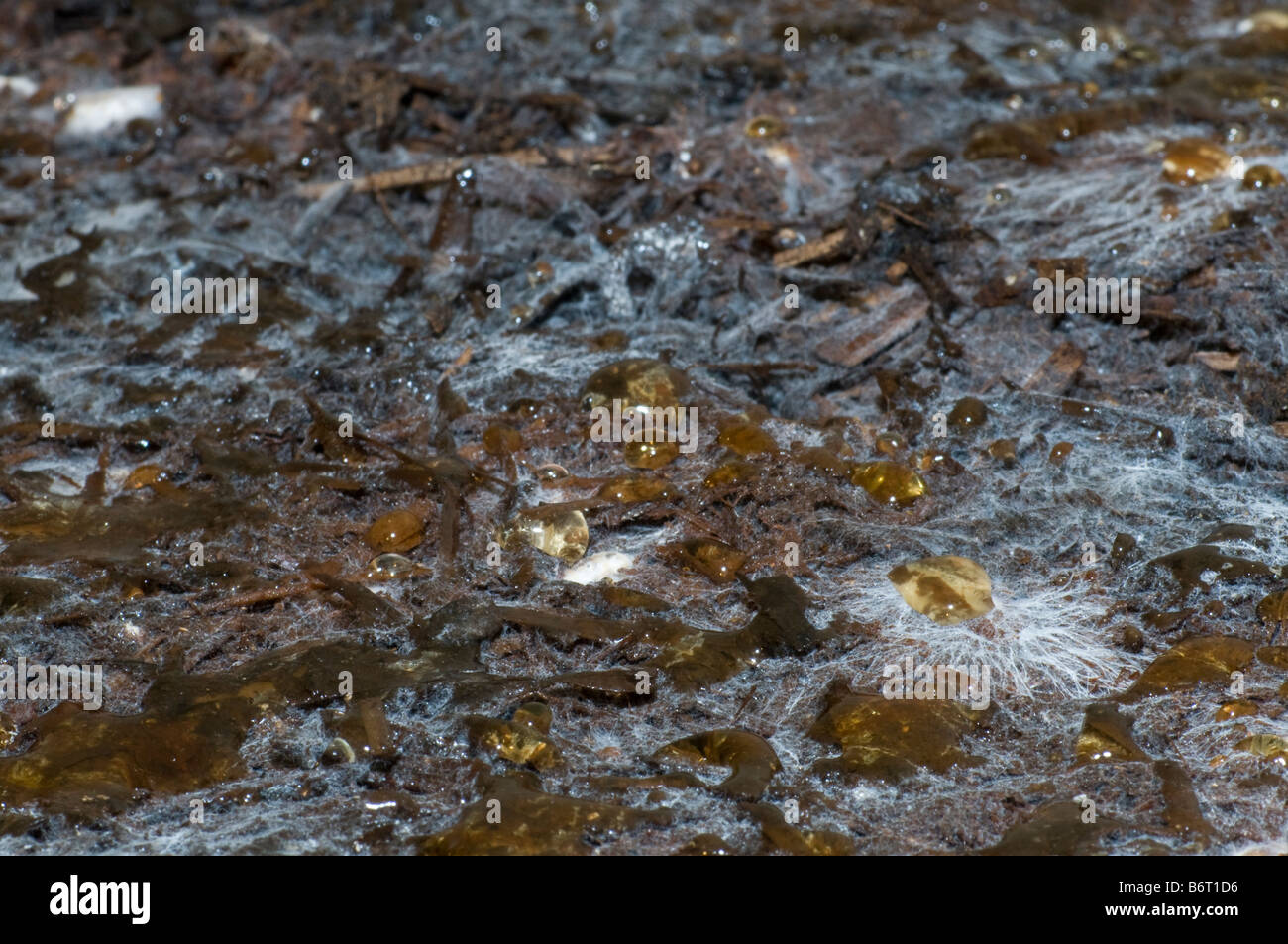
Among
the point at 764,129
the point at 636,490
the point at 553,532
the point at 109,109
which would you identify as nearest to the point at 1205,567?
the point at 636,490

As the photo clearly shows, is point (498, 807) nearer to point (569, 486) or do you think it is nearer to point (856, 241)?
point (569, 486)

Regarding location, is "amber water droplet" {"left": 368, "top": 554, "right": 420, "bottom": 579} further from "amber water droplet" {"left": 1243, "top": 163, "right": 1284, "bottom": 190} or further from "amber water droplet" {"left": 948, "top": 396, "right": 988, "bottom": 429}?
"amber water droplet" {"left": 1243, "top": 163, "right": 1284, "bottom": 190}

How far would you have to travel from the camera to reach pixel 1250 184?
4.11 metres

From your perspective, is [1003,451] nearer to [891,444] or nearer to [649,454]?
[891,444]

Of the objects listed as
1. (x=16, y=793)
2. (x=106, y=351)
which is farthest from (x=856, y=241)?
(x=16, y=793)

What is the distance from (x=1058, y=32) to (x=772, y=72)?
1.40 m

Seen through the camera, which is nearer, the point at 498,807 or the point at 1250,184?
the point at 498,807

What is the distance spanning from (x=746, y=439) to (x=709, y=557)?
46cm

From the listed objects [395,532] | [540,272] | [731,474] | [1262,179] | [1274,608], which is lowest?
[1274,608]

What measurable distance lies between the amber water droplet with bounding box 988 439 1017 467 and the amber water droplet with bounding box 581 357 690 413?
2.85ft

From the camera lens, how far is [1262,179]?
411 cm

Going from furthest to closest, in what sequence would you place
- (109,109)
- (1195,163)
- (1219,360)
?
(109,109) < (1195,163) < (1219,360)
